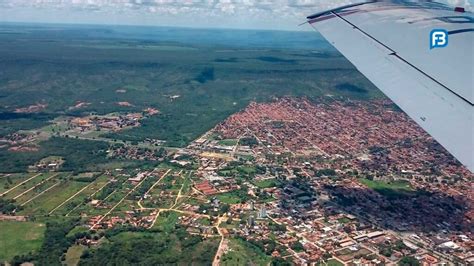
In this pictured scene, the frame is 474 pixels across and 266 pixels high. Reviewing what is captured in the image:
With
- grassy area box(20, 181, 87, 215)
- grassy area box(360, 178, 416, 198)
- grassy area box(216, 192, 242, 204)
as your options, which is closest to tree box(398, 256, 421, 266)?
grassy area box(360, 178, 416, 198)

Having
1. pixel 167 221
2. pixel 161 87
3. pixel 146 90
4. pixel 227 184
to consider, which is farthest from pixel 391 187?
pixel 161 87

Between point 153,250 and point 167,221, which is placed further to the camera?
point 167,221

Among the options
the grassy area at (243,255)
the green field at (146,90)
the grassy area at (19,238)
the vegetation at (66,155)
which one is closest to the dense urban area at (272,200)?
the grassy area at (243,255)

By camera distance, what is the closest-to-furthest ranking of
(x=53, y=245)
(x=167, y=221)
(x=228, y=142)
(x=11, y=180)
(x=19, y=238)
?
(x=53, y=245)
(x=19, y=238)
(x=167, y=221)
(x=11, y=180)
(x=228, y=142)

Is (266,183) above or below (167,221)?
above

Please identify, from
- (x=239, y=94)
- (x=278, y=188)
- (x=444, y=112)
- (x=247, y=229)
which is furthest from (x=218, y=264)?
(x=239, y=94)

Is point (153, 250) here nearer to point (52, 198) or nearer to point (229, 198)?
point (229, 198)

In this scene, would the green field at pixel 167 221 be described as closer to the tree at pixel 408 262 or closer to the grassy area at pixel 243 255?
the grassy area at pixel 243 255

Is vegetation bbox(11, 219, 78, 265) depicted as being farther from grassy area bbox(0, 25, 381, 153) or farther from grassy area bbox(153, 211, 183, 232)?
grassy area bbox(0, 25, 381, 153)
